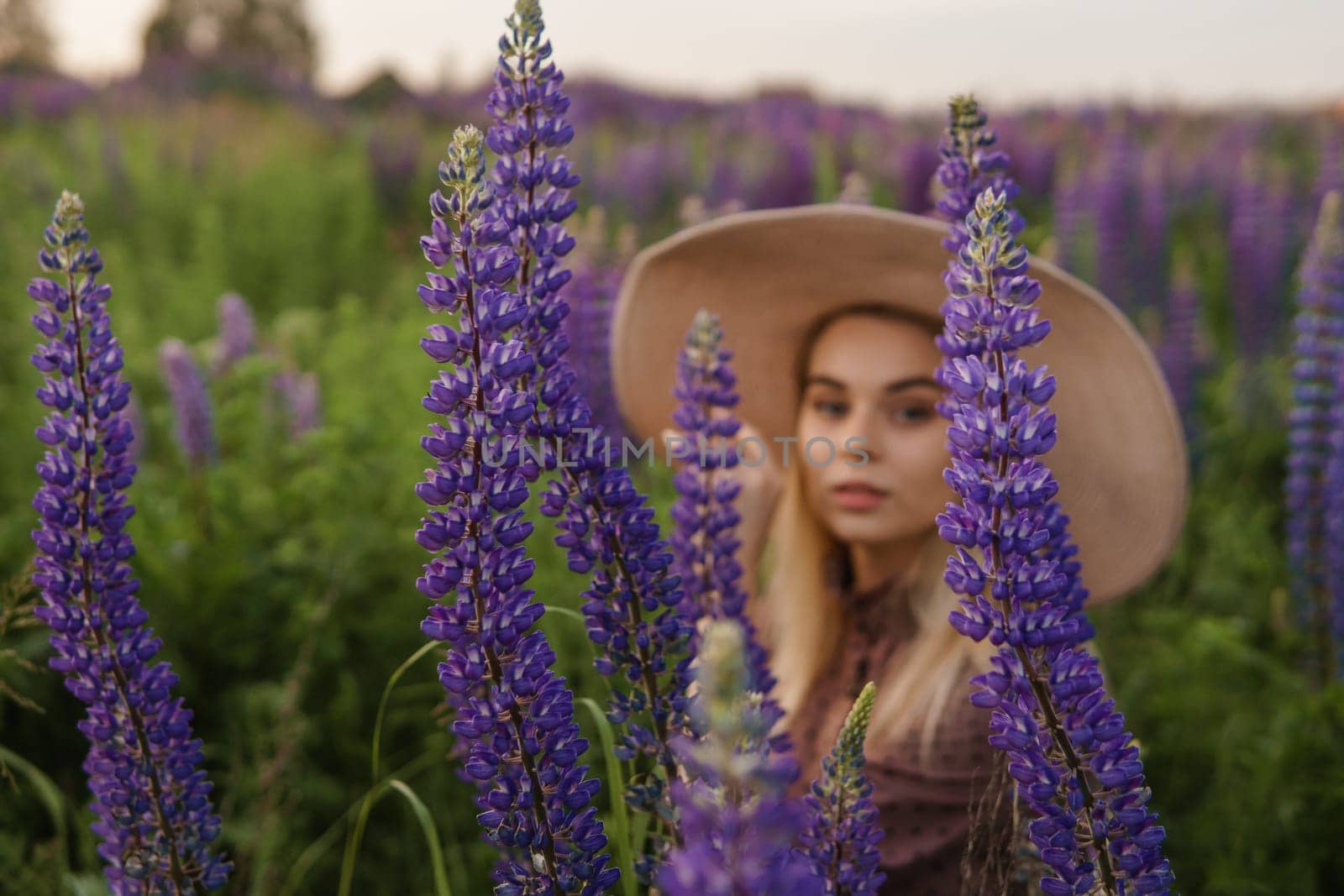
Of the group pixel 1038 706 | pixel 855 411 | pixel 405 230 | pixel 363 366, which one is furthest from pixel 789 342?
pixel 405 230

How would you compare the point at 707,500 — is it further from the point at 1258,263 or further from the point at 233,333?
the point at 1258,263

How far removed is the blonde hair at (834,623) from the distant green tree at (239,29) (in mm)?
29145

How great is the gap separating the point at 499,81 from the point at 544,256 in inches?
9.5

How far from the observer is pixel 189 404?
3590mm

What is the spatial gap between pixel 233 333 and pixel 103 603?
2.96 metres

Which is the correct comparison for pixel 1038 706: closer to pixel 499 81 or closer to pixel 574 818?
pixel 574 818

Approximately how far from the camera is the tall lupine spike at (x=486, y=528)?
115 cm

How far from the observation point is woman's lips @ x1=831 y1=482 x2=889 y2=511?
2447mm

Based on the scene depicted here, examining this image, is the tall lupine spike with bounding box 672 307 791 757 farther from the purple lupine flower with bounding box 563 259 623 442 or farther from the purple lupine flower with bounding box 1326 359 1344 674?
the purple lupine flower with bounding box 1326 359 1344 674

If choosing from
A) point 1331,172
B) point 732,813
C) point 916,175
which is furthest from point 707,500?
point 916,175

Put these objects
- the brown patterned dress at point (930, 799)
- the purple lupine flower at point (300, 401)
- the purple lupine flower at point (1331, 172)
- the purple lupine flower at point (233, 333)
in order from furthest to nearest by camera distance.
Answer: the purple lupine flower at point (1331, 172), the purple lupine flower at point (233, 333), the purple lupine flower at point (300, 401), the brown patterned dress at point (930, 799)

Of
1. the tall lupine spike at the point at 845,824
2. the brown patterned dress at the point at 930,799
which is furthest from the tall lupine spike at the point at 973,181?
the brown patterned dress at the point at 930,799

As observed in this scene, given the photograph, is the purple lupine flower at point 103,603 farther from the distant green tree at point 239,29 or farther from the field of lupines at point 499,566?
the distant green tree at point 239,29

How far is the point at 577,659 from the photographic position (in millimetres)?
3383
